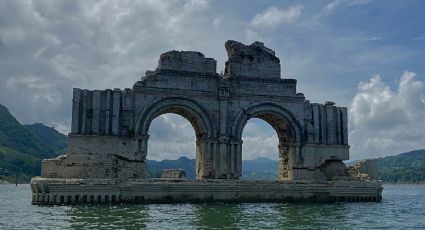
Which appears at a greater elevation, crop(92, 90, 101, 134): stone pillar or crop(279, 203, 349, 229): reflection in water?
crop(92, 90, 101, 134): stone pillar

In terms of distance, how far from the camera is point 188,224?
1652 centimetres

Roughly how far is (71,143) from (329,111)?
1557 centimetres

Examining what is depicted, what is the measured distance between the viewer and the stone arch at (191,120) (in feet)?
90.1

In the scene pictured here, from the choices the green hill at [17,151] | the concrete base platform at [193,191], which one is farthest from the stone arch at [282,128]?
the green hill at [17,151]

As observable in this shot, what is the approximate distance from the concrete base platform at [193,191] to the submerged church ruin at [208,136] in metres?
0.05

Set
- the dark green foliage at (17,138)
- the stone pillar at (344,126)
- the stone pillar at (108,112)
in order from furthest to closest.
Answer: the dark green foliage at (17,138) → the stone pillar at (344,126) → the stone pillar at (108,112)

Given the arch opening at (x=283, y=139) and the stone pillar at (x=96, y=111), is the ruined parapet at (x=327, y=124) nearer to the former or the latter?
the arch opening at (x=283, y=139)

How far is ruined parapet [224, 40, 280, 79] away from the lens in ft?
97.5

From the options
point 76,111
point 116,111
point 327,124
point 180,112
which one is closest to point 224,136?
point 180,112

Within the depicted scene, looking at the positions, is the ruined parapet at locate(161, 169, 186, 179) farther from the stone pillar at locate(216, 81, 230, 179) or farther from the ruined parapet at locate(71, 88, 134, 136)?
the ruined parapet at locate(71, 88, 134, 136)

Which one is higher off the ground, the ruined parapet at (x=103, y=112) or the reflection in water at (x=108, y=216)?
the ruined parapet at (x=103, y=112)

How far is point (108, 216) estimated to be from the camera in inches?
728

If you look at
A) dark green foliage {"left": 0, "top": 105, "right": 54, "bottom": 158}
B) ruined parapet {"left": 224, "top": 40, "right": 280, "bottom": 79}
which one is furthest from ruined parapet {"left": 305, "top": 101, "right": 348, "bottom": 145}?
dark green foliage {"left": 0, "top": 105, "right": 54, "bottom": 158}

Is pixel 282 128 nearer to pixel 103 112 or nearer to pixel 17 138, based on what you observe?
pixel 103 112
